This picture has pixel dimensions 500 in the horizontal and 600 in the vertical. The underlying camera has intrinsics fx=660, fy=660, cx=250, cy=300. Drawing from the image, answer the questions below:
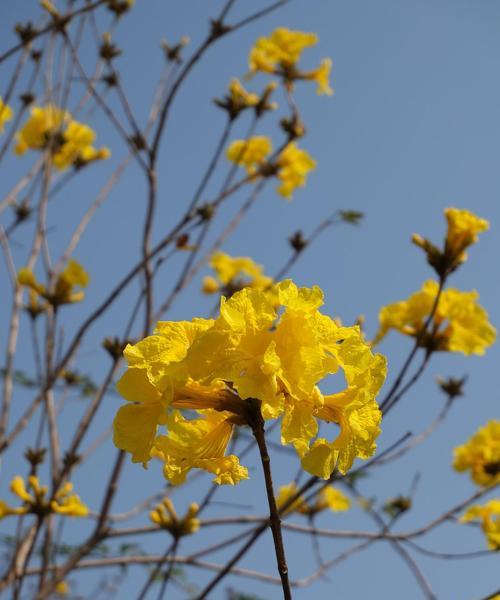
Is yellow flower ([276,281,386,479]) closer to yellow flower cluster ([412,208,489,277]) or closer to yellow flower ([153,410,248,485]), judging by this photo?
yellow flower ([153,410,248,485])

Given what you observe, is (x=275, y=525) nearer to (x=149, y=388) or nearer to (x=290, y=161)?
(x=149, y=388)

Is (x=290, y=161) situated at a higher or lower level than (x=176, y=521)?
higher

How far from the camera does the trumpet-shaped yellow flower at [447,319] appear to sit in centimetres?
289

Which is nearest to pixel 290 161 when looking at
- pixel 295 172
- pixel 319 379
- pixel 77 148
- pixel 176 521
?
pixel 295 172

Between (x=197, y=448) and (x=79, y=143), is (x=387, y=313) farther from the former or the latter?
(x=79, y=143)

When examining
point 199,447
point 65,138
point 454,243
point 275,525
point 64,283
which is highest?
point 65,138

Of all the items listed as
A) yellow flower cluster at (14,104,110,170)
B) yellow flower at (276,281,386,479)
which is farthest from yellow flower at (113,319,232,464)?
yellow flower cluster at (14,104,110,170)

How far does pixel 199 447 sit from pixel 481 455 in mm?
2931

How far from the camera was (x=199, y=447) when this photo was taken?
119 cm

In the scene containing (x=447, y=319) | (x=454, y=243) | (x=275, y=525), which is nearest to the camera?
(x=275, y=525)

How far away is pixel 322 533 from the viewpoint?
11.3 ft

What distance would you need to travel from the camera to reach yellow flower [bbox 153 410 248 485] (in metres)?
1.17

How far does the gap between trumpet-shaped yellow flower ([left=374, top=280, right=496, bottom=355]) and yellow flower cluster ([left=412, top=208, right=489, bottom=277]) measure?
38 centimetres

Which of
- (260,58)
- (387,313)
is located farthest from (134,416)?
(260,58)
